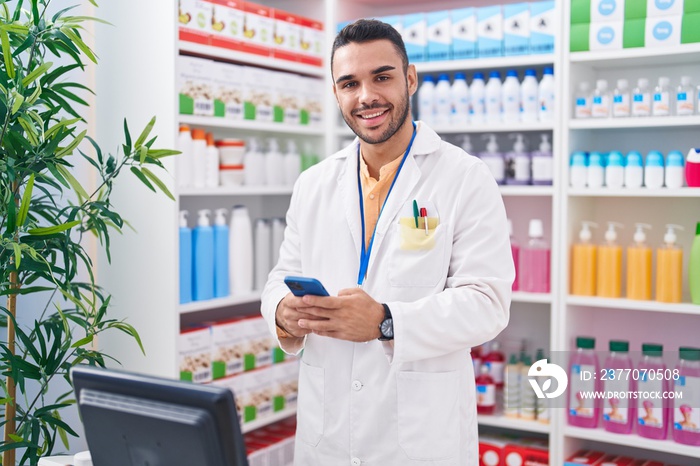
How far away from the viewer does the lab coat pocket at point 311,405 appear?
2.15 meters

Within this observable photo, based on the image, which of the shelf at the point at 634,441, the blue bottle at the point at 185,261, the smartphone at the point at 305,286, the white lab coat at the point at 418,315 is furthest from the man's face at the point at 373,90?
the shelf at the point at 634,441

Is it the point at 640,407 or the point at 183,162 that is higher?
the point at 183,162

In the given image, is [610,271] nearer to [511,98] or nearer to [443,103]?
[511,98]

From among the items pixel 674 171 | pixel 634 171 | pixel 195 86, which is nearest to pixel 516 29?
pixel 634 171

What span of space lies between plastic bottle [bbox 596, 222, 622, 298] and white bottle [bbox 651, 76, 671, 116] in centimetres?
51

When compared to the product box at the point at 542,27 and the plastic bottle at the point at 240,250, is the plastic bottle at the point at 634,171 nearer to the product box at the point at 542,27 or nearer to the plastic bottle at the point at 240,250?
the product box at the point at 542,27

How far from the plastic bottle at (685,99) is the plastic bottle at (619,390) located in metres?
0.96

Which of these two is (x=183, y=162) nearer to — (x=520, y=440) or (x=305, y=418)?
(x=305, y=418)

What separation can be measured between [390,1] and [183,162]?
1526 mm

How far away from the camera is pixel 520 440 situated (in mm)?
3584

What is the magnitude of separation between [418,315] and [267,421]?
183 centimetres

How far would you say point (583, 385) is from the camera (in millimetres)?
3295

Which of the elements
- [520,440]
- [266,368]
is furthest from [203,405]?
[520,440]

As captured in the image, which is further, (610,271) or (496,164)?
(496,164)
